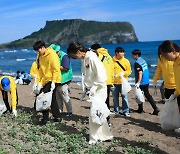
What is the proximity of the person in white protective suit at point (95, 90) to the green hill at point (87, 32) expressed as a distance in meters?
146

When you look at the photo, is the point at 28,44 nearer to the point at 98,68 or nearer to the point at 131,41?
the point at 131,41

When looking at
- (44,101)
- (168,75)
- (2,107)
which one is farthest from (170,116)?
(2,107)

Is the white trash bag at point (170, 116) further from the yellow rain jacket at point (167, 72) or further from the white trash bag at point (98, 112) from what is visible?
the white trash bag at point (98, 112)

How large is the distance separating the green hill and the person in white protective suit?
146372 mm

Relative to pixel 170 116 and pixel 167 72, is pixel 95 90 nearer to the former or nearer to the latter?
pixel 170 116

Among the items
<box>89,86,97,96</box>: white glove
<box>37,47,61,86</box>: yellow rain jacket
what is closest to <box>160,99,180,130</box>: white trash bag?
<box>89,86,97,96</box>: white glove

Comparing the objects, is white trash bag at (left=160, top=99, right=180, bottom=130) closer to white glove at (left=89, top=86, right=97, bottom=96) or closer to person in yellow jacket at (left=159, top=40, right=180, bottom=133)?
person in yellow jacket at (left=159, top=40, right=180, bottom=133)

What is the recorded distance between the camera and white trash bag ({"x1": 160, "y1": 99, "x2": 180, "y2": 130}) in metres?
6.00

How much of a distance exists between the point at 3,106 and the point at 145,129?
3.69 metres

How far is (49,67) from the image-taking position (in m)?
7.03

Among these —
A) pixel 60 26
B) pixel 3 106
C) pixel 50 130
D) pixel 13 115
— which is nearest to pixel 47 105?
pixel 50 130

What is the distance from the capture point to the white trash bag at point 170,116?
6004 millimetres

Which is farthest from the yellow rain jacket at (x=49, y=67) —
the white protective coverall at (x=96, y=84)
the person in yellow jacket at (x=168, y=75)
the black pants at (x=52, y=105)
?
the person in yellow jacket at (x=168, y=75)

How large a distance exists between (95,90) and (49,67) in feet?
5.08
